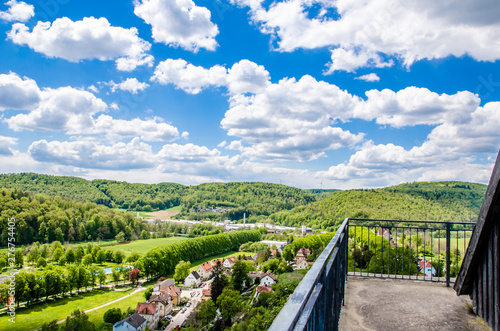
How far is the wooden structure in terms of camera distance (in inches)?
115

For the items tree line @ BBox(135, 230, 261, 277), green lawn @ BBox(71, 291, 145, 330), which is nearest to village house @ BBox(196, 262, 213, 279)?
tree line @ BBox(135, 230, 261, 277)

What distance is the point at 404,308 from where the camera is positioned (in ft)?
12.9

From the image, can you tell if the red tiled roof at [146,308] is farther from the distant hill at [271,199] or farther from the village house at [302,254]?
the distant hill at [271,199]

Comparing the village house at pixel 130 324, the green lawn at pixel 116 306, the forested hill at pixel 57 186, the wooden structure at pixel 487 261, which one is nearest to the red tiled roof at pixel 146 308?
the village house at pixel 130 324

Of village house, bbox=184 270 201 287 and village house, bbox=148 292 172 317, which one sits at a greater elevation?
village house, bbox=148 292 172 317

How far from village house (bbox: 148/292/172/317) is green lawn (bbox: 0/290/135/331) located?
305 inches

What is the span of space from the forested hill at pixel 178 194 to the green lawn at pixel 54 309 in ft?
296

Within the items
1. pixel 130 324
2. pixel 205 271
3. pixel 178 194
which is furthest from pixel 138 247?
pixel 178 194

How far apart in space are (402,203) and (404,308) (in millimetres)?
75147

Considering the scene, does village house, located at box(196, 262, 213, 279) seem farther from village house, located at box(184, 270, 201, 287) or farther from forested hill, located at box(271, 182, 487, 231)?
forested hill, located at box(271, 182, 487, 231)

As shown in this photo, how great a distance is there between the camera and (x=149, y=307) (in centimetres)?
2602

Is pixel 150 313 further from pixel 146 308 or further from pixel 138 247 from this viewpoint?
pixel 138 247

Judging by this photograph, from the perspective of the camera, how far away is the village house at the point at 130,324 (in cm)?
2336

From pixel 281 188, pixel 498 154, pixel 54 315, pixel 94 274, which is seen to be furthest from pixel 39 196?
pixel 281 188
